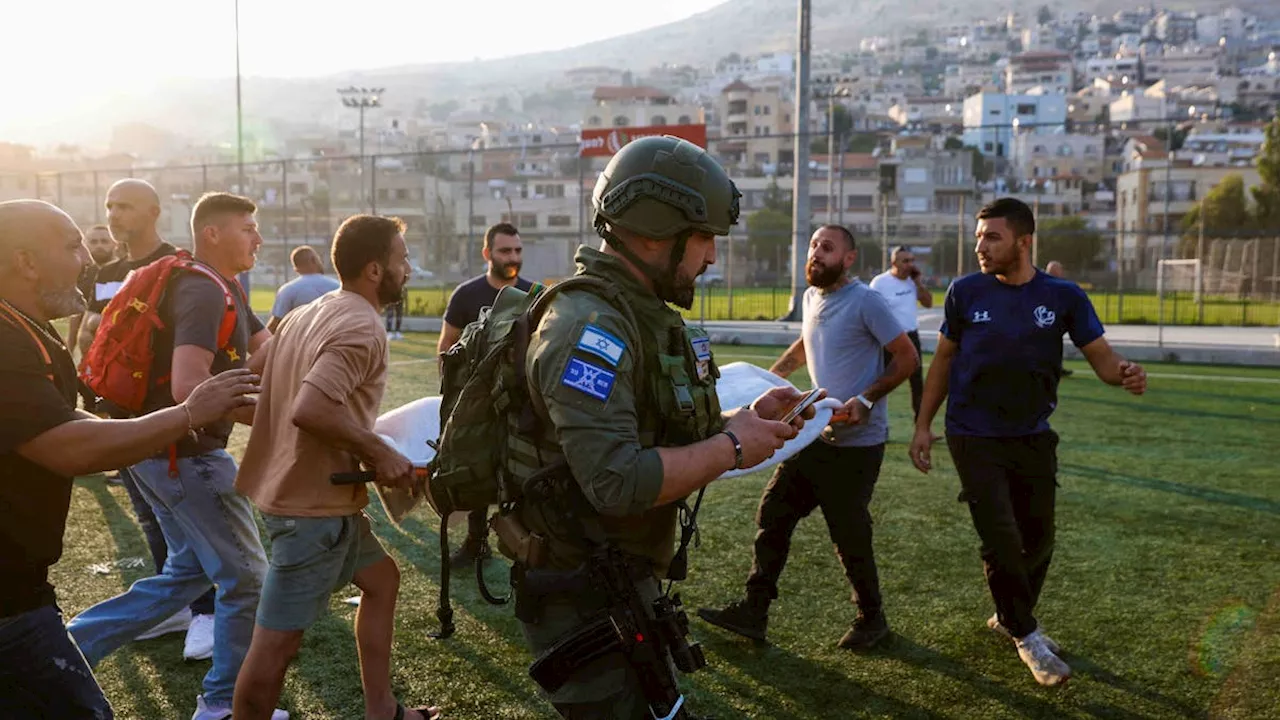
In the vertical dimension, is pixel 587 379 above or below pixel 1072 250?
above

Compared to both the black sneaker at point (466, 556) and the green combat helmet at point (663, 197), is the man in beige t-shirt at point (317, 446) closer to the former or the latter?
the green combat helmet at point (663, 197)

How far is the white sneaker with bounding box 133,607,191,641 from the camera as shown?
585 cm

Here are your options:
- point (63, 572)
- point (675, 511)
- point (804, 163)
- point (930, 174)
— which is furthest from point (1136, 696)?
point (930, 174)

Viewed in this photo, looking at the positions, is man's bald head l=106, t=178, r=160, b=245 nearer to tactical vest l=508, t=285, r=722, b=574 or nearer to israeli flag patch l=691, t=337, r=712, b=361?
tactical vest l=508, t=285, r=722, b=574

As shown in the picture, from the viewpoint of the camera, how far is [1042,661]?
17.3ft

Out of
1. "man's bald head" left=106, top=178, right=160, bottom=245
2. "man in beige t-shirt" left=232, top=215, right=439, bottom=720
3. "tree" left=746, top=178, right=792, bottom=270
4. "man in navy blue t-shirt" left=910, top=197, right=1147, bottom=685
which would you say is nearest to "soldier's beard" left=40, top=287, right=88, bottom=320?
"man in beige t-shirt" left=232, top=215, right=439, bottom=720

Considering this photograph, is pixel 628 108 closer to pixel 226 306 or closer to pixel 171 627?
pixel 171 627

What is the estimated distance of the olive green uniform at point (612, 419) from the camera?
2.60 m

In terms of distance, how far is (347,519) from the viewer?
413 centimetres

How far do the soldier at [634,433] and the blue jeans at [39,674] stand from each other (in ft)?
4.06

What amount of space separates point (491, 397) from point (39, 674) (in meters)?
1.44

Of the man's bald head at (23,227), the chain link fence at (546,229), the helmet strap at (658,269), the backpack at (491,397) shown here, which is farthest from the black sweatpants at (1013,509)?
the chain link fence at (546,229)

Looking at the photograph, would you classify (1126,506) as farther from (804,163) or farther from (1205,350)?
(804,163)

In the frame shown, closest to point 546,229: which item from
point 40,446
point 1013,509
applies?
point 1013,509
